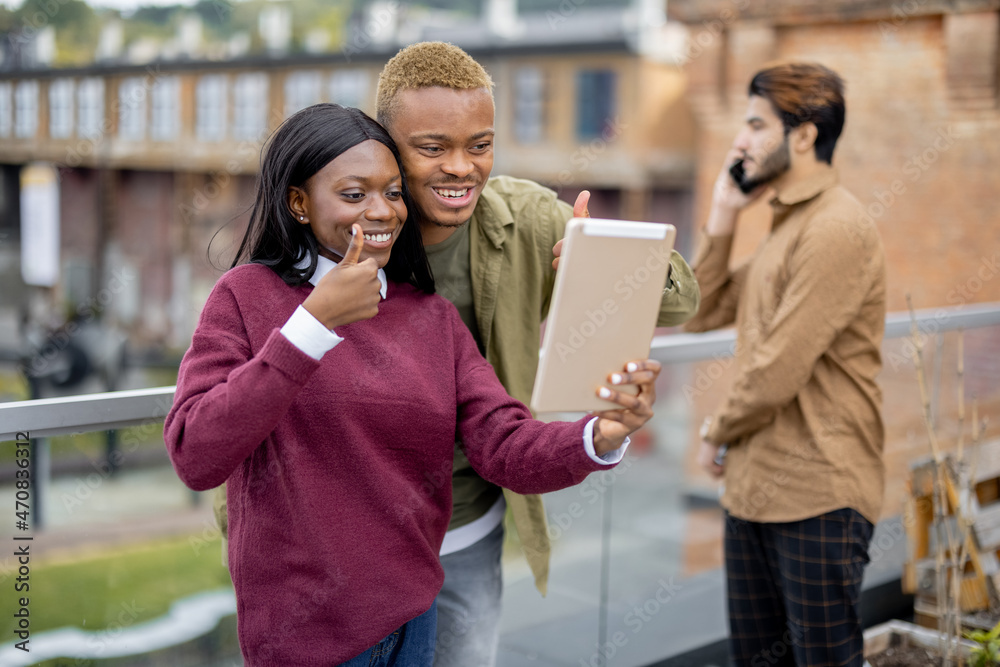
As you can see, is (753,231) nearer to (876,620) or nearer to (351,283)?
(876,620)

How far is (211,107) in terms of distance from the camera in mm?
28531

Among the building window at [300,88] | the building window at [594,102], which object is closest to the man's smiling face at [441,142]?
the building window at [594,102]

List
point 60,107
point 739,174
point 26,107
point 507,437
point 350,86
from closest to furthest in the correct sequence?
point 507,437
point 739,174
point 350,86
point 60,107
point 26,107

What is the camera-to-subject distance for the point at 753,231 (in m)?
10.8

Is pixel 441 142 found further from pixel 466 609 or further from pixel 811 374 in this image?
pixel 811 374

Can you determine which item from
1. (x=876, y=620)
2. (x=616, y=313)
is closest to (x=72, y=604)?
(x=616, y=313)

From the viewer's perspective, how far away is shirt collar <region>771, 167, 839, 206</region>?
2438 mm

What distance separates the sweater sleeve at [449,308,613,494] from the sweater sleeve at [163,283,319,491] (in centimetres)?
37

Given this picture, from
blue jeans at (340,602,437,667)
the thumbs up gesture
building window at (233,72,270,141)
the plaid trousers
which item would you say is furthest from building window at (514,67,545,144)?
the thumbs up gesture

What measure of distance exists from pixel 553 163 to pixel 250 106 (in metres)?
10.5

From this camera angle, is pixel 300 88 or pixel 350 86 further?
pixel 300 88

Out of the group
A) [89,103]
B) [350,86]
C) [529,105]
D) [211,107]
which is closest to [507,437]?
[529,105]

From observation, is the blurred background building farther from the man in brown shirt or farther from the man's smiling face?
the man's smiling face

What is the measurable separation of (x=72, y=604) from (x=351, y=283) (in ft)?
4.67
